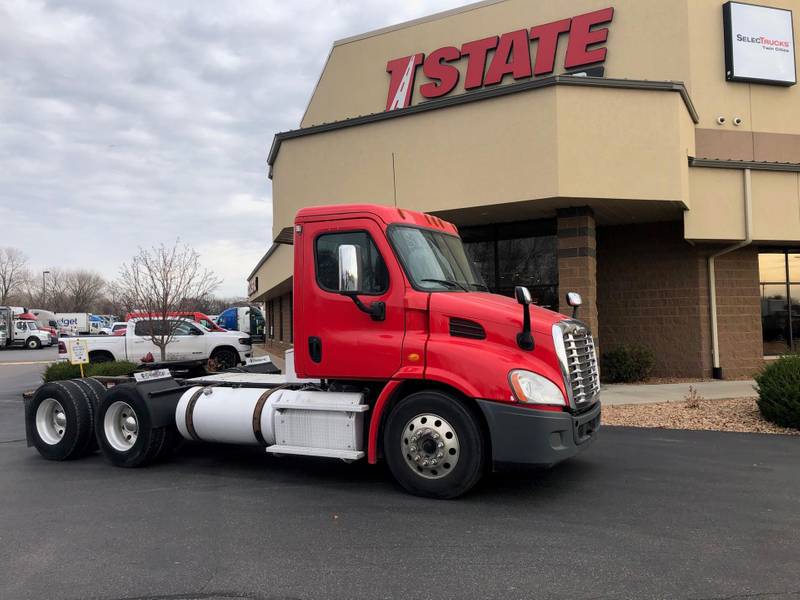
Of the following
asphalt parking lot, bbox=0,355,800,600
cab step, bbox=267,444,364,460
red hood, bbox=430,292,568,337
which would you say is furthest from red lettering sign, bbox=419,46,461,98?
cab step, bbox=267,444,364,460

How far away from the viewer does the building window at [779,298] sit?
50.2ft

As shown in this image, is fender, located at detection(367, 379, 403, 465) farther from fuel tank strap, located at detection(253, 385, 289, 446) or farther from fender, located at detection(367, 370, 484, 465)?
fuel tank strap, located at detection(253, 385, 289, 446)

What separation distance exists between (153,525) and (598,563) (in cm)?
348

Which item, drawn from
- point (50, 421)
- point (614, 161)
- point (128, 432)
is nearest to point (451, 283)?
point (128, 432)

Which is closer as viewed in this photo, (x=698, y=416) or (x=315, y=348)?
(x=315, y=348)

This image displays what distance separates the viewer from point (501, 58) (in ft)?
52.0

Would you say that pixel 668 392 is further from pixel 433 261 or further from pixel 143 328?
pixel 143 328

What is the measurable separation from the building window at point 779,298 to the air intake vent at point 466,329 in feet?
40.9

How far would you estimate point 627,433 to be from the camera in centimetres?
898

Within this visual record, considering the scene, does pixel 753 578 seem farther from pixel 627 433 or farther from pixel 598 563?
pixel 627 433

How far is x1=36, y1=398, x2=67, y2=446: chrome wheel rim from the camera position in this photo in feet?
25.4

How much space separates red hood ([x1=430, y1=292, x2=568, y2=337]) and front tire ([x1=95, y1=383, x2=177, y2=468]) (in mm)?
3601

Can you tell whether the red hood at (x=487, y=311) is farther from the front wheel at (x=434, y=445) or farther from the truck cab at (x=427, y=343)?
the front wheel at (x=434, y=445)

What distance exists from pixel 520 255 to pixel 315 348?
943cm
